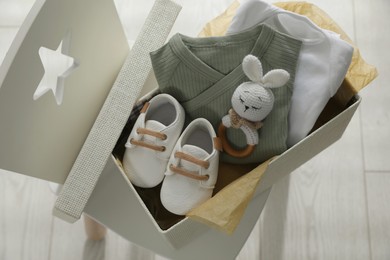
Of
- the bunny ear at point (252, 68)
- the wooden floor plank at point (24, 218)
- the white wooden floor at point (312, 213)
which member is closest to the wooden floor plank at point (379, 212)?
the white wooden floor at point (312, 213)

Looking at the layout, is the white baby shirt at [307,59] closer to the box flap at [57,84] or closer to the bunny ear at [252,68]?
the bunny ear at [252,68]

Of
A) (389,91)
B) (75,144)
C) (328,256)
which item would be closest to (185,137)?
(75,144)

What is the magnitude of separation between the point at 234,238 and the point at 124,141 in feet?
0.80

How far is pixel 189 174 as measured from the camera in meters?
0.79

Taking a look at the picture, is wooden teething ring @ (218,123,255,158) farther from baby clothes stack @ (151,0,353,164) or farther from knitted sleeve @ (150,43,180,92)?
knitted sleeve @ (150,43,180,92)

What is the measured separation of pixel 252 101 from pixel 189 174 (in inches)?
5.7

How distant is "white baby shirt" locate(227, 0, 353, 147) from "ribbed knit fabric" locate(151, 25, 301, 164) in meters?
0.02

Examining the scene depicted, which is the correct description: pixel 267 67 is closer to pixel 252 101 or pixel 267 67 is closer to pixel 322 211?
pixel 252 101

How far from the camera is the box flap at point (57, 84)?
25.1 inches

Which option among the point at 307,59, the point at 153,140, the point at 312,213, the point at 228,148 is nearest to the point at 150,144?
the point at 153,140

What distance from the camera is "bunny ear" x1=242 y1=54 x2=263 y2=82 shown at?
0.75m

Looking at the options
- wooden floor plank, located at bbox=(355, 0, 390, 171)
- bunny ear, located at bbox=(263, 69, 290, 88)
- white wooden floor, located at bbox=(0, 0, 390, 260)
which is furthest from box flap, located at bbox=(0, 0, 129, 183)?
wooden floor plank, located at bbox=(355, 0, 390, 171)

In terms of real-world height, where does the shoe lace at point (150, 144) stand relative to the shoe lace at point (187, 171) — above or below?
above

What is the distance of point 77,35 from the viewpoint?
29.7 inches
